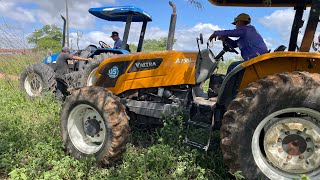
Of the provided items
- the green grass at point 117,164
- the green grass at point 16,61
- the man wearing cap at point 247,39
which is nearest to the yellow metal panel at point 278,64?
the man wearing cap at point 247,39

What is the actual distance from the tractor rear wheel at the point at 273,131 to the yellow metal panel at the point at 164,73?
1.32 metres

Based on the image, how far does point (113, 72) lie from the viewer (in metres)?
4.91

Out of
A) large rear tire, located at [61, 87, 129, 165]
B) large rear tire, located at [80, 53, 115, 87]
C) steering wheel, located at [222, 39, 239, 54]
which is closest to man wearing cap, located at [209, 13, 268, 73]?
steering wheel, located at [222, 39, 239, 54]

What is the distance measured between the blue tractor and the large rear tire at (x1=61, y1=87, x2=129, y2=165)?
2.91 m

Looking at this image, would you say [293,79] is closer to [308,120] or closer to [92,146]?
[308,120]

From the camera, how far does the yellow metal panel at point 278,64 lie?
3229 mm

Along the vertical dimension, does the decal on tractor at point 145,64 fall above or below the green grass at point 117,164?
above

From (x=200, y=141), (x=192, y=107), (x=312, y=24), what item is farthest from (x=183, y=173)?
(x=312, y=24)

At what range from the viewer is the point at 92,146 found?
445 cm

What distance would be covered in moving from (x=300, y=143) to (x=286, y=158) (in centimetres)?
19

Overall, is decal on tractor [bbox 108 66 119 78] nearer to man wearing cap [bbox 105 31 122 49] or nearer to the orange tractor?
the orange tractor

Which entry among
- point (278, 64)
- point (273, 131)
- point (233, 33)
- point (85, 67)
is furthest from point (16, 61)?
point (273, 131)

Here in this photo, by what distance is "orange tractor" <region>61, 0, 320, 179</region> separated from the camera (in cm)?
313

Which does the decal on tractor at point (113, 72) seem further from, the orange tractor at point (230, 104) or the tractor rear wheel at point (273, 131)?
the tractor rear wheel at point (273, 131)
